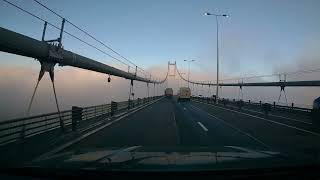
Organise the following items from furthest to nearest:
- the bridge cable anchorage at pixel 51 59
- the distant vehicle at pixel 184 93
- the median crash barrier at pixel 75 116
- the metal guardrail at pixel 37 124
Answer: the distant vehicle at pixel 184 93 < the median crash barrier at pixel 75 116 < the bridge cable anchorage at pixel 51 59 < the metal guardrail at pixel 37 124

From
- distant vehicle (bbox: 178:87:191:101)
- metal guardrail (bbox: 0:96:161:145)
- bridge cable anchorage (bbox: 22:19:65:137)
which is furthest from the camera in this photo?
distant vehicle (bbox: 178:87:191:101)

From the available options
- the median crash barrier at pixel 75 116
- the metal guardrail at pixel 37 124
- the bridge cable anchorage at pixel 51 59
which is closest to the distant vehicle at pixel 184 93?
the metal guardrail at pixel 37 124

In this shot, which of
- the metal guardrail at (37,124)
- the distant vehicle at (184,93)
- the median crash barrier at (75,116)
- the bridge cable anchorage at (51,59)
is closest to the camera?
the metal guardrail at (37,124)

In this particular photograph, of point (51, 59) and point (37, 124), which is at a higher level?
point (51, 59)

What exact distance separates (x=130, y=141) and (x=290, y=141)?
651cm

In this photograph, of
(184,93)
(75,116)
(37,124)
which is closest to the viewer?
(37,124)

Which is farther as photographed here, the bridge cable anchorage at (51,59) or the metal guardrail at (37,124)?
the bridge cable anchorage at (51,59)

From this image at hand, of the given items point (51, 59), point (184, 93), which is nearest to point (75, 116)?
point (51, 59)

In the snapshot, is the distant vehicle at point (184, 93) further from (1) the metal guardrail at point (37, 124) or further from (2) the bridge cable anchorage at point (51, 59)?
(2) the bridge cable anchorage at point (51, 59)

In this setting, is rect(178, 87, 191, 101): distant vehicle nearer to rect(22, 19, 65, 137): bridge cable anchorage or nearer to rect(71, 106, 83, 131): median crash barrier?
rect(71, 106, 83, 131): median crash barrier

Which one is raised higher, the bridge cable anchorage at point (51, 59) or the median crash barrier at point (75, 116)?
the bridge cable anchorage at point (51, 59)

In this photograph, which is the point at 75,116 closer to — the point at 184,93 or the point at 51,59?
the point at 51,59

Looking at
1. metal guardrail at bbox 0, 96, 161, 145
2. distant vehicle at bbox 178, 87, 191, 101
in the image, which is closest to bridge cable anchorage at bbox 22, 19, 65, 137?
metal guardrail at bbox 0, 96, 161, 145

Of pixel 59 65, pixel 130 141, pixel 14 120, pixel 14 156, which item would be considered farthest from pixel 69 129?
pixel 14 156
